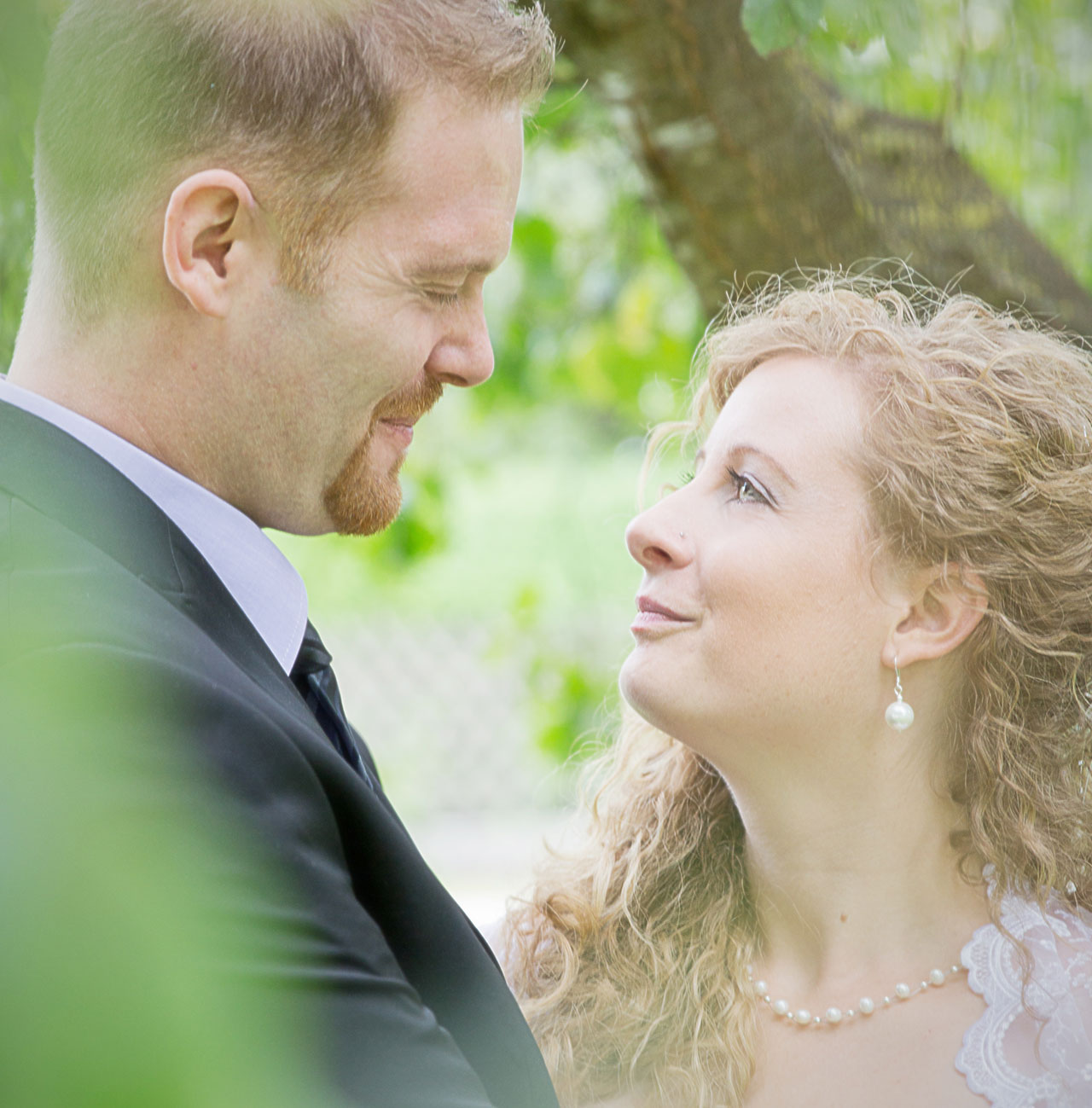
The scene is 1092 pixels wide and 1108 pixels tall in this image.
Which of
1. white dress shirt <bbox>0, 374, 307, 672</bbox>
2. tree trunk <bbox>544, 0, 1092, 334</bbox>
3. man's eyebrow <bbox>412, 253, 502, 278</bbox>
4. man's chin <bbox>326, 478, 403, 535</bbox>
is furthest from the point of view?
tree trunk <bbox>544, 0, 1092, 334</bbox>

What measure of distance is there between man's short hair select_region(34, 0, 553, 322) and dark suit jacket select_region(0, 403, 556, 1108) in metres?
0.38

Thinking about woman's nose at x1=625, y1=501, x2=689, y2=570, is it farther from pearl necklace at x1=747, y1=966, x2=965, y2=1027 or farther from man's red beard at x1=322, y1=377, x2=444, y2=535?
pearl necklace at x1=747, y1=966, x2=965, y2=1027

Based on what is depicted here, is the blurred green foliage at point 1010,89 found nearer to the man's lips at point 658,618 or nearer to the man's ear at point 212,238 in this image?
the man's lips at point 658,618

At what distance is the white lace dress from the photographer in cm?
197

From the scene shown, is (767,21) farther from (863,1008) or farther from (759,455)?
(863,1008)

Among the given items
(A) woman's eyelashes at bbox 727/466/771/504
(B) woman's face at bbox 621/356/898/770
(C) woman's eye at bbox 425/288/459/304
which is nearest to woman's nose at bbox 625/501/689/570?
(B) woman's face at bbox 621/356/898/770

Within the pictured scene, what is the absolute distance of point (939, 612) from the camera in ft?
7.59

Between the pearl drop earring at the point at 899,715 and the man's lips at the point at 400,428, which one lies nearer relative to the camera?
the man's lips at the point at 400,428

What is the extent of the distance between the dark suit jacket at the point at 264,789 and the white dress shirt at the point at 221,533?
10 centimetres

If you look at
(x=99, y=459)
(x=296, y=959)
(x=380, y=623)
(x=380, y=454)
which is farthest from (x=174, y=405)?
(x=380, y=623)

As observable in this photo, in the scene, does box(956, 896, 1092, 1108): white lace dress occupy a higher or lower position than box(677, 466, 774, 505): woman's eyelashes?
lower

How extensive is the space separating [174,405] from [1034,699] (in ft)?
5.57

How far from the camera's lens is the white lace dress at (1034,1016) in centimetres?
197

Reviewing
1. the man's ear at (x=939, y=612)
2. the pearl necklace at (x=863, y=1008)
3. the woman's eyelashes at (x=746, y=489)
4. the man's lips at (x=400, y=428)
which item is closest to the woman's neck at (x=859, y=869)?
the pearl necklace at (x=863, y=1008)
